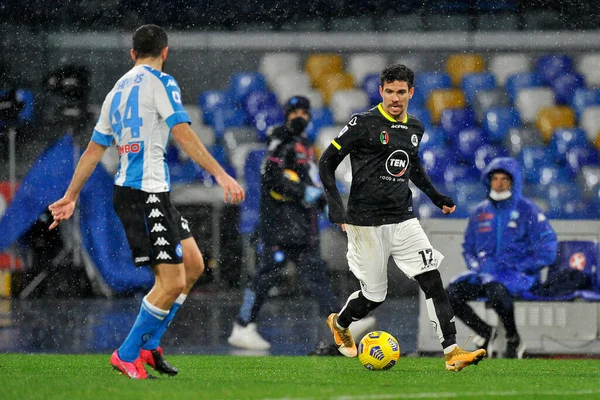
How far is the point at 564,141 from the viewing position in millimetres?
15375

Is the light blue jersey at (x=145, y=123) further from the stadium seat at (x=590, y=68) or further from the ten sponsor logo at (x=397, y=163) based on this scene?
the stadium seat at (x=590, y=68)

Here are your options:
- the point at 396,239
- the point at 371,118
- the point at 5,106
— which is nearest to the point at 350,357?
the point at 396,239

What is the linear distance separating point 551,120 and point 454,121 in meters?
1.33

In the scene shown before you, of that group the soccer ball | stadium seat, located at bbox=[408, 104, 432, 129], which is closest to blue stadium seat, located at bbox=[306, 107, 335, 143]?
stadium seat, located at bbox=[408, 104, 432, 129]

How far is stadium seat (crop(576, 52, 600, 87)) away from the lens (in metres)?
16.4

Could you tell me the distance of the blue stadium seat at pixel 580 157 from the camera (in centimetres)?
1496

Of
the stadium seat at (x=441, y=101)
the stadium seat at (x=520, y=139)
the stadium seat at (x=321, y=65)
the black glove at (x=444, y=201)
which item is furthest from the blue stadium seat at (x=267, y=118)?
the black glove at (x=444, y=201)

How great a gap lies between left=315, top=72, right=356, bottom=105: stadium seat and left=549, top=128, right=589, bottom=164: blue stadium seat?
120 inches

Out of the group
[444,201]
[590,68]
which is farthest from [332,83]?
[444,201]

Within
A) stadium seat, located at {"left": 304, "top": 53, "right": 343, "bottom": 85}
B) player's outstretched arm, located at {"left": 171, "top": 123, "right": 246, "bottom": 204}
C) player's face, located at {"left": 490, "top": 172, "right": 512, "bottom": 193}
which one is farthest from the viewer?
stadium seat, located at {"left": 304, "top": 53, "right": 343, "bottom": 85}

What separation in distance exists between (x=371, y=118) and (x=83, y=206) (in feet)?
22.7

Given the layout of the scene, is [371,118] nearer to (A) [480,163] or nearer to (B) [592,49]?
(A) [480,163]

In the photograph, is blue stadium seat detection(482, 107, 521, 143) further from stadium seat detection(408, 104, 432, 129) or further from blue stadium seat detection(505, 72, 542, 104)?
stadium seat detection(408, 104, 432, 129)

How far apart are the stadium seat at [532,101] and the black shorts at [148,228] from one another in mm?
11165
